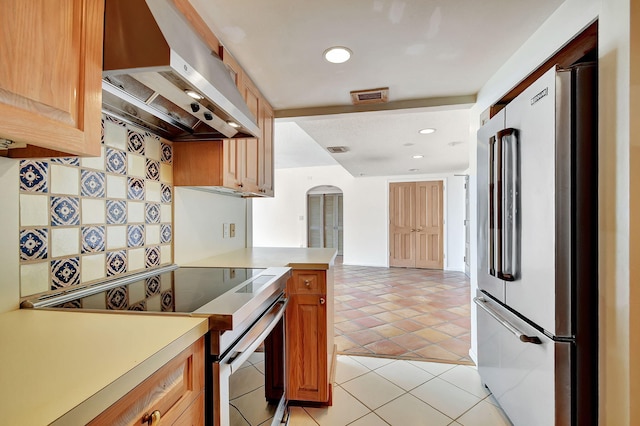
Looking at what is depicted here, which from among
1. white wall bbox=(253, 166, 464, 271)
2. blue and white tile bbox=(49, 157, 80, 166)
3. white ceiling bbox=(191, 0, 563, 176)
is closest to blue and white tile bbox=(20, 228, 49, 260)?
blue and white tile bbox=(49, 157, 80, 166)

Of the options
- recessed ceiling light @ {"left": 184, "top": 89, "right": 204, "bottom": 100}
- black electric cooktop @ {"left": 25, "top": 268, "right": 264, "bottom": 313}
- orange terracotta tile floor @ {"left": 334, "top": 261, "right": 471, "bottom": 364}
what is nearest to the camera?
black electric cooktop @ {"left": 25, "top": 268, "right": 264, "bottom": 313}

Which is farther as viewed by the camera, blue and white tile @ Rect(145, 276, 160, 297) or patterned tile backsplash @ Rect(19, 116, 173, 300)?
blue and white tile @ Rect(145, 276, 160, 297)

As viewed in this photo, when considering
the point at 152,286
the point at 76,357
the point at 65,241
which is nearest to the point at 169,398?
the point at 76,357

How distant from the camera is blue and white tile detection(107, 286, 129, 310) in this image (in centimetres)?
100

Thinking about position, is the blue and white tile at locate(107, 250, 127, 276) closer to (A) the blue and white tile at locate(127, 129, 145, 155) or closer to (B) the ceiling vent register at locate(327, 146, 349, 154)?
(A) the blue and white tile at locate(127, 129, 145, 155)

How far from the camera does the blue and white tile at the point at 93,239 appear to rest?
121 cm

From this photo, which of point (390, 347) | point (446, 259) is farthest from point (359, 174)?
point (390, 347)

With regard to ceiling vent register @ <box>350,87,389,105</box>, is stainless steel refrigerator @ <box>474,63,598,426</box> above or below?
below

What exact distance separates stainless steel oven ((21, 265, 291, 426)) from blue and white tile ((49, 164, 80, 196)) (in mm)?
375

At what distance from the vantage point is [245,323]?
1.09 meters

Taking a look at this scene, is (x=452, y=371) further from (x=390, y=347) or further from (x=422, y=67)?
(x=422, y=67)

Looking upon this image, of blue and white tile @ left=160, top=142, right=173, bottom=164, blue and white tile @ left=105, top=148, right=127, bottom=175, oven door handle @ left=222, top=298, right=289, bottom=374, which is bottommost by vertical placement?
oven door handle @ left=222, top=298, right=289, bottom=374

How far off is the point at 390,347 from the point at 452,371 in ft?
1.89

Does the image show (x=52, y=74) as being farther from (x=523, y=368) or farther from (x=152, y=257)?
(x=523, y=368)
